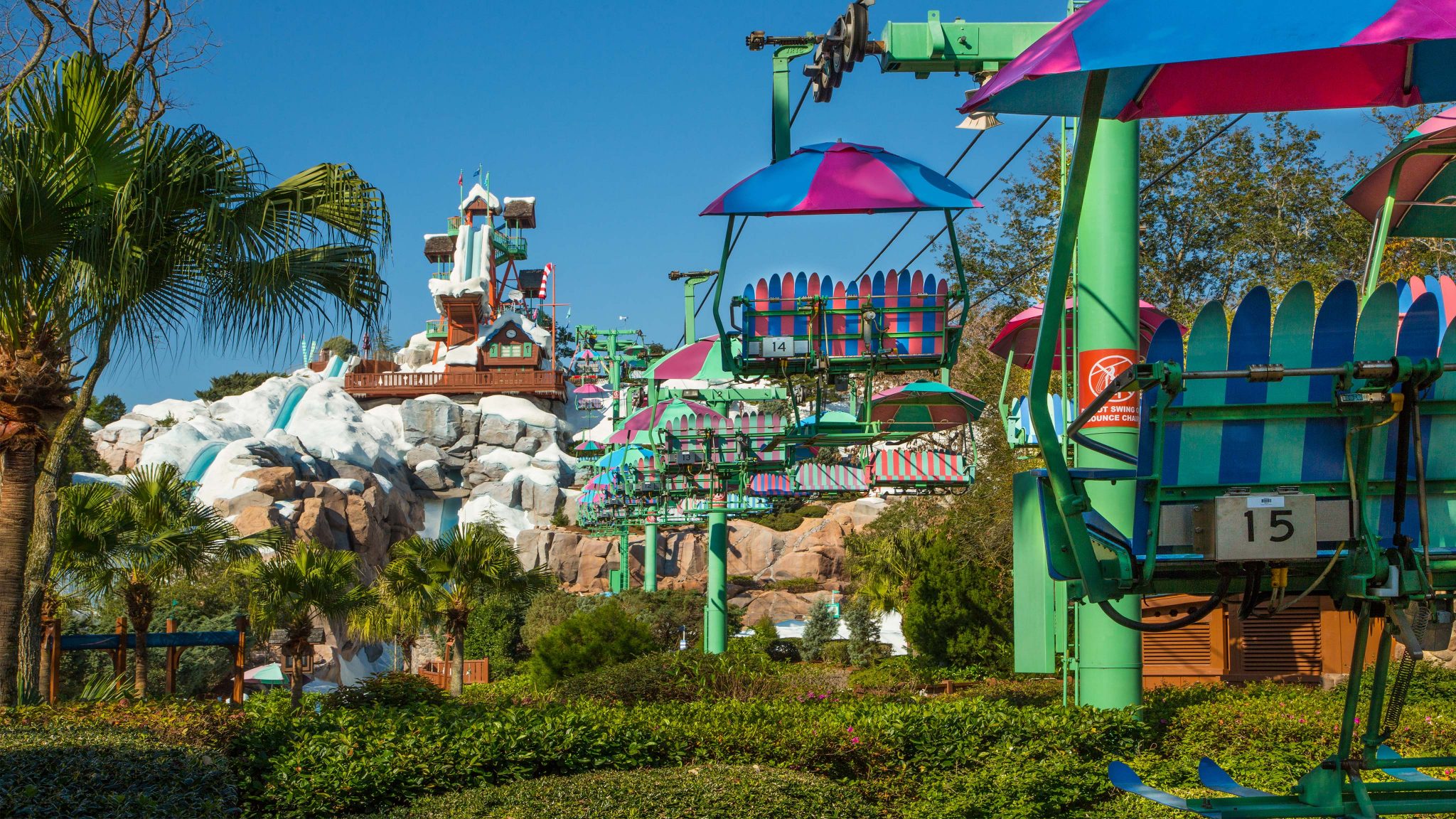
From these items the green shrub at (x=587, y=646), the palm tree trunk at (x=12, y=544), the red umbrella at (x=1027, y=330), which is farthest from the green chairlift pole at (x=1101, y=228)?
the green shrub at (x=587, y=646)

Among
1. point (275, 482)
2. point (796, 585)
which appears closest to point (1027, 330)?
point (275, 482)

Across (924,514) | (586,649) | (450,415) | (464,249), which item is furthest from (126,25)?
(464,249)

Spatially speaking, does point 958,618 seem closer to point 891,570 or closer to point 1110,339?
point 891,570

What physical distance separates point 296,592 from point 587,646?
16.7 ft

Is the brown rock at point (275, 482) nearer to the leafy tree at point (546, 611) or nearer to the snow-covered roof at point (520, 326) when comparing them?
the leafy tree at point (546, 611)

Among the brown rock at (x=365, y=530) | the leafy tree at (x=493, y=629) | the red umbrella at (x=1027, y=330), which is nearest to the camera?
the red umbrella at (x=1027, y=330)

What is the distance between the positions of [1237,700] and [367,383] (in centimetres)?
6762

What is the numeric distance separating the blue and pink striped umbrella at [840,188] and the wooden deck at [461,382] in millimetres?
65108

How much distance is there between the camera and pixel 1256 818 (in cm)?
414

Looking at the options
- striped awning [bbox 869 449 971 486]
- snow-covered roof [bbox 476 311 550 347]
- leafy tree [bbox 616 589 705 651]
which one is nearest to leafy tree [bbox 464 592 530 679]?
leafy tree [bbox 616 589 705 651]

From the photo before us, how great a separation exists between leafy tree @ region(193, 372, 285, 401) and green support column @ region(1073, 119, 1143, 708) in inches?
3168

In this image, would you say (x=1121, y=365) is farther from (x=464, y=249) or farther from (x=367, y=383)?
(x=464, y=249)

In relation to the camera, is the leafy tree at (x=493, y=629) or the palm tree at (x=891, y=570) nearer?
the palm tree at (x=891, y=570)

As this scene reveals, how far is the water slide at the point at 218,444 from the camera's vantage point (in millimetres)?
51188
